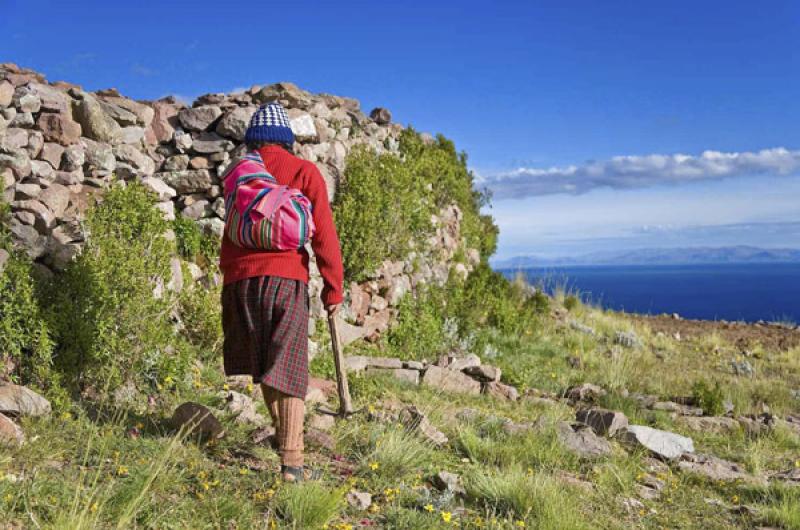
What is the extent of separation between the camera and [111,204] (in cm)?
582

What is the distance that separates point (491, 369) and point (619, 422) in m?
2.29

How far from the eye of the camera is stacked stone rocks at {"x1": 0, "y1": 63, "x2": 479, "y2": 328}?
240 inches

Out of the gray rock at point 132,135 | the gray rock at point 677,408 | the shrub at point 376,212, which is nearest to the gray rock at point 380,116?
the shrub at point 376,212

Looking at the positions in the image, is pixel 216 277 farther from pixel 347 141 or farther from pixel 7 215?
pixel 347 141

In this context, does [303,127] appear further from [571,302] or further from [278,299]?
[571,302]

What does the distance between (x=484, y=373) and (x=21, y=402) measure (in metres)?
5.44

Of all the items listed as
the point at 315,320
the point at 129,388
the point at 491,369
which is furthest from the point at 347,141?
the point at 129,388

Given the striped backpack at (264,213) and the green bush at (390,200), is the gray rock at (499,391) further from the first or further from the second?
the striped backpack at (264,213)

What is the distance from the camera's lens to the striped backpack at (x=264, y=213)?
415cm

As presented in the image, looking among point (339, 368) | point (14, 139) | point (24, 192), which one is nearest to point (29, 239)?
point (24, 192)

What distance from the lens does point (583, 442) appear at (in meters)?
5.81

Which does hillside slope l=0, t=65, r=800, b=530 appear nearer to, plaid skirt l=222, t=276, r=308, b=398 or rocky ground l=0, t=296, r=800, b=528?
rocky ground l=0, t=296, r=800, b=528

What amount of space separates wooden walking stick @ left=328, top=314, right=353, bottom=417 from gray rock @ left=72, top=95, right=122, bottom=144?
396 cm

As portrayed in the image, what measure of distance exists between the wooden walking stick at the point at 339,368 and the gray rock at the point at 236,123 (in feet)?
13.2
